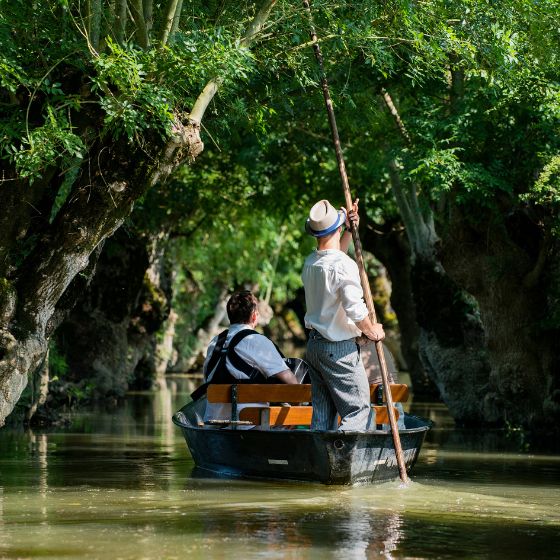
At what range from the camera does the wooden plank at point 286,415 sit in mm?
12180

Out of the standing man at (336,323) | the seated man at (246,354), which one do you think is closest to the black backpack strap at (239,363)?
the seated man at (246,354)

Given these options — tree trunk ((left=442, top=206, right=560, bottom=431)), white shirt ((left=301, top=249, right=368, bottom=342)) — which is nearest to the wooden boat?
white shirt ((left=301, top=249, right=368, bottom=342))

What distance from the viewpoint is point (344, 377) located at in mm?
11352

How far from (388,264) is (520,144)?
1417 centimetres

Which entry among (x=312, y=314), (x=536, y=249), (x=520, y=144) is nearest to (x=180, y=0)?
(x=312, y=314)

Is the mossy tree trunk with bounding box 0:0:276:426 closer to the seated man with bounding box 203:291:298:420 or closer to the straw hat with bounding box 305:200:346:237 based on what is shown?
the seated man with bounding box 203:291:298:420

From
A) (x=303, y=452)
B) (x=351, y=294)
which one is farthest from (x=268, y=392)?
(x=351, y=294)

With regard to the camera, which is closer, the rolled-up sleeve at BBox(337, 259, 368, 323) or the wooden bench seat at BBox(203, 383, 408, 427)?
the rolled-up sleeve at BBox(337, 259, 368, 323)

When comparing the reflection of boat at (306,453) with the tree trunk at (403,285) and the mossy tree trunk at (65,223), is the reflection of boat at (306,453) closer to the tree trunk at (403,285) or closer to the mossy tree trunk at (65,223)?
the mossy tree trunk at (65,223)

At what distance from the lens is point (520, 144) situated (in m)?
17.7

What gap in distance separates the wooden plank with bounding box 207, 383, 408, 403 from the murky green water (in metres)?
0.83

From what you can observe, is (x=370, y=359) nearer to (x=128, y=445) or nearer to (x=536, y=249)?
(x=128, y=445)

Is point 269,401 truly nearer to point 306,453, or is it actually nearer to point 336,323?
point 306,453

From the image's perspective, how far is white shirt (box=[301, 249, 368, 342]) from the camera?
11141mm
